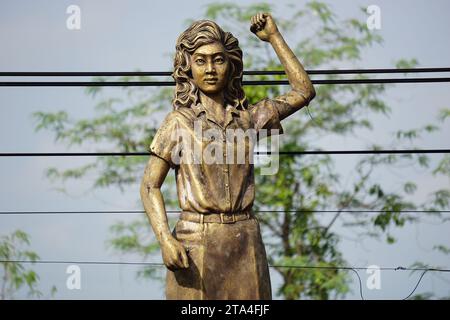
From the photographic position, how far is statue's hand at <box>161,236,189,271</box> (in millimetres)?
10164

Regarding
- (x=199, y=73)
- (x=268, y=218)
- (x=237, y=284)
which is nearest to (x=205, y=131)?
(x=199, y=73)

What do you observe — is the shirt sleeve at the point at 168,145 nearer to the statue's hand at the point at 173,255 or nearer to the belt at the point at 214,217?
the belt at the point at 214,217

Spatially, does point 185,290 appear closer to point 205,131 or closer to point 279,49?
point 205,131

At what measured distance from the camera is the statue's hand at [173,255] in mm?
10164

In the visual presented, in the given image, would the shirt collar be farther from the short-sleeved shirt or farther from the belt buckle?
the belt buckle

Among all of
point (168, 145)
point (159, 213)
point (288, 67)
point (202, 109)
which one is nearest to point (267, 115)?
point (288, 67)

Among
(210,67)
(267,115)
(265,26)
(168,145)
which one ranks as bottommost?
(168,145)

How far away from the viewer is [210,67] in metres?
10.6

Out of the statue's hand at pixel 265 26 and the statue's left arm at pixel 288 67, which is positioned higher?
the statue's hand at pixel 265 26

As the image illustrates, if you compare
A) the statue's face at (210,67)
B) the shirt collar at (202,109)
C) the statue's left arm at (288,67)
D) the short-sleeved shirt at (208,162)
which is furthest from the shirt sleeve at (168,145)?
the statue's left arm at (288,67)

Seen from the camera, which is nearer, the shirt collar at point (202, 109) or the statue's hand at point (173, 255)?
the statue's hand at point (173, 255)

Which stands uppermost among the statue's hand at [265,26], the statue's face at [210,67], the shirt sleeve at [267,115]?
the statue's hand at [265,26]

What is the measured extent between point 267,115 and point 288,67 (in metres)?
0.40

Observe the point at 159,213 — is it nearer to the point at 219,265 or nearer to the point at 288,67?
the point at 219,265
